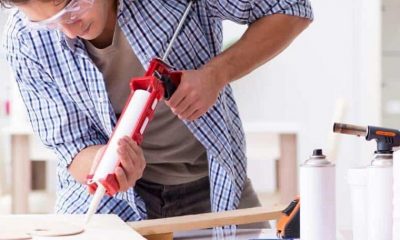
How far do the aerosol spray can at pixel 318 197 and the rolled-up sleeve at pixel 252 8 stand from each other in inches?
17.6

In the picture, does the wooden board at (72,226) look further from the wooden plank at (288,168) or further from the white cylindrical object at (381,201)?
the wooden plank at (288,168)

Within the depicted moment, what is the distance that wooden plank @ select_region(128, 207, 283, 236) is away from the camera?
3.67ft

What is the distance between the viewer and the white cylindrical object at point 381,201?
0.92 m

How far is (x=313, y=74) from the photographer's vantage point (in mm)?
3729

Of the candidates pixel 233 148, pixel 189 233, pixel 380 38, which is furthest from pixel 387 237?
pixel 380 38

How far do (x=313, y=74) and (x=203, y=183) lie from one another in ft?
8.05

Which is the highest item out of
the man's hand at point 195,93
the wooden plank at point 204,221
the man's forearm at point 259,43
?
the man's forearm at point 259,43

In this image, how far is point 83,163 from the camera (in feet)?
4.26

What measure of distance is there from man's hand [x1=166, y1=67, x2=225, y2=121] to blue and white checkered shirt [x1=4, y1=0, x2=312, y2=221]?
0.37 ft

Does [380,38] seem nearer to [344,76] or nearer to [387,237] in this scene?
[344,76]

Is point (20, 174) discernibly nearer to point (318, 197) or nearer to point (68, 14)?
point (68, 14)

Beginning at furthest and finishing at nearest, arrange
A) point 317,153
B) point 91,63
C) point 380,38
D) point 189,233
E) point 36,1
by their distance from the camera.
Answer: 1. point 380,38
2. point 91,63
3. point 189,233
4. point 36,1
5. point 317,153

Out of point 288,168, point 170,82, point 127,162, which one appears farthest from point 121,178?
point 288,168

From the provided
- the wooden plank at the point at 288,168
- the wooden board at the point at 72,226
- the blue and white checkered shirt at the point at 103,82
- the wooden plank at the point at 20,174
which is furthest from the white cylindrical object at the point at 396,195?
the wooden plank at the point at 20,174
